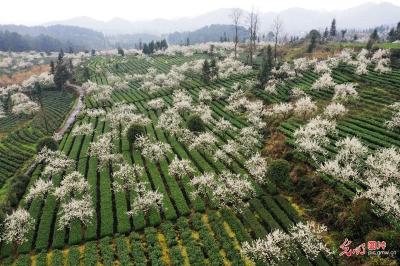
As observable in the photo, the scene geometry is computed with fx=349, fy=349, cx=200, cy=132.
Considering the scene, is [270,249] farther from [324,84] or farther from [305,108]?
[324,84]

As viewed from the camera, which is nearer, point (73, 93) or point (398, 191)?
point (398, 191)

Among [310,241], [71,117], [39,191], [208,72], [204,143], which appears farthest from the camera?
[208,72]

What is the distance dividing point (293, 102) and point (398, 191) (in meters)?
44.2

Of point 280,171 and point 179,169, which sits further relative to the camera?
point 179,169

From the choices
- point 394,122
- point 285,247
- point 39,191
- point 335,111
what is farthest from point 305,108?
point 39,191

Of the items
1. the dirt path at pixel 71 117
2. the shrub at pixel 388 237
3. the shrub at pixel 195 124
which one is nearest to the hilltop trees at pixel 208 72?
the dirt path at pixel 71 117

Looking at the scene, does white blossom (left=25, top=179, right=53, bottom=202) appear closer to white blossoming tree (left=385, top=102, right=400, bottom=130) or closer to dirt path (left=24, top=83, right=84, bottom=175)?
dirt path (left=24, top=83, right=84, bottom=175)

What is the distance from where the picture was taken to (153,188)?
176 feet

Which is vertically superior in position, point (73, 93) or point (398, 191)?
point (398, 191)

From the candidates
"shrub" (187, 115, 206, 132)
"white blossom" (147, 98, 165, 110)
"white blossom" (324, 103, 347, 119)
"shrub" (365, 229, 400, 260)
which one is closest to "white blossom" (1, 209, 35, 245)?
"shrub" (187, 115, 206, 132)

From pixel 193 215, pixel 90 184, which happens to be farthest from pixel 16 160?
pixel 193 215

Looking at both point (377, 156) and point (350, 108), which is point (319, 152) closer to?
point (377, 156)

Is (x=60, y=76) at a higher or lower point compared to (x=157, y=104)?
lower

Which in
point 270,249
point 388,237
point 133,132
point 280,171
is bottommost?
point 270,249
